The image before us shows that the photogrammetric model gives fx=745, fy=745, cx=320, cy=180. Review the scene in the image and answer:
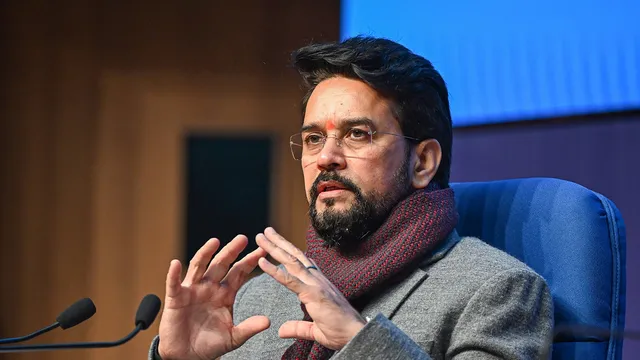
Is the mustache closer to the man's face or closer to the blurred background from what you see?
the man's face

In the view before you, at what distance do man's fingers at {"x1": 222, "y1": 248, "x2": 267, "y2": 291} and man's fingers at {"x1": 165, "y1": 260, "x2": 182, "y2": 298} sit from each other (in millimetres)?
107

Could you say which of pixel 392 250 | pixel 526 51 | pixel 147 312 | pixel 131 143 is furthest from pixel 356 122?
pixel 131 143

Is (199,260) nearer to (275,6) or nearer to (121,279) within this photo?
(121,279)

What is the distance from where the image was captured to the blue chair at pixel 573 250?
1387mm

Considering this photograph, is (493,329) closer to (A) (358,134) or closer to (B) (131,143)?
(A) (358,134)

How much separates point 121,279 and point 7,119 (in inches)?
34.3

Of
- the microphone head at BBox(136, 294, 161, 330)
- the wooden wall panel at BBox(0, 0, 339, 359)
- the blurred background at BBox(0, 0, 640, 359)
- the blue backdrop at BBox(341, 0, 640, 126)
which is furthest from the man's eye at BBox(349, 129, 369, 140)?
the wooden wall panel at BBox(0, 0, 339, 359)

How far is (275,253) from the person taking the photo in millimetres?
1211

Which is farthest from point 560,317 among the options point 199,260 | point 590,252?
point 199,260

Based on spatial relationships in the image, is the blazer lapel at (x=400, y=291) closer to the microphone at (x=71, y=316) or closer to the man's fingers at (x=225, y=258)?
the man's fingers at (x=225, y=258)

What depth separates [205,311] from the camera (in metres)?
1.44

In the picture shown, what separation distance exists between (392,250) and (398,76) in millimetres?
375

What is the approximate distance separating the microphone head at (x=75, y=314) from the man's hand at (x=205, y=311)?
0.68ft

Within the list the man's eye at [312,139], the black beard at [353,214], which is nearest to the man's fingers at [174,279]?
the black beard at [353,214]
